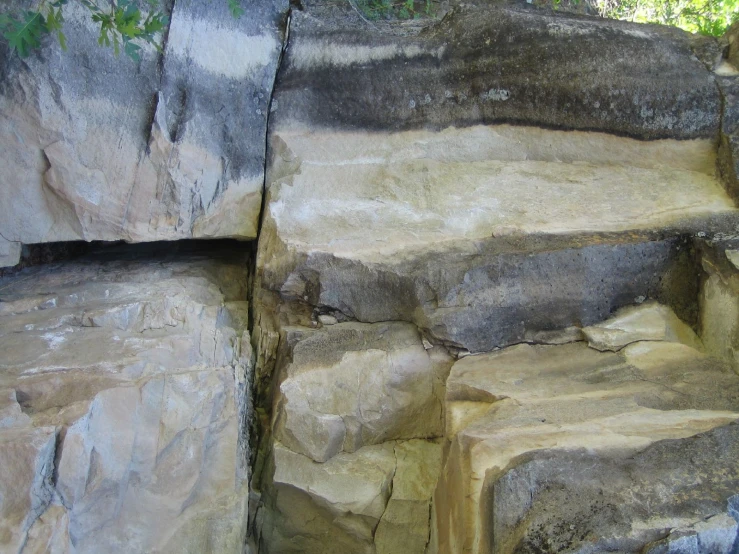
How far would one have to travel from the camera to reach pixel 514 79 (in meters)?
2.56

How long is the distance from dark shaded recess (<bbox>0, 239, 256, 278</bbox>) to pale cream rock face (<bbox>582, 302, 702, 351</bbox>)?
1.40 meters

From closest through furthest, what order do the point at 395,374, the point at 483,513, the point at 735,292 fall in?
the point at 483,513 < the point at 735,292 < the point at 395,374

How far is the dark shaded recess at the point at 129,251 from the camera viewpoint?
2.63 metres

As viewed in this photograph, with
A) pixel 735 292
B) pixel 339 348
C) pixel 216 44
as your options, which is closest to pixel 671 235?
pixel 735 292

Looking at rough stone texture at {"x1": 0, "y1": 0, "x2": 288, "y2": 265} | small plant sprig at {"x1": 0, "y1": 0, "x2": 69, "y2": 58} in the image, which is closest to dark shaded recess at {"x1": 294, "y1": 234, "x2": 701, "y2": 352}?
rough stone texture at {"x1": 0, "y1": 0, "x2": 288, "y2": 265}

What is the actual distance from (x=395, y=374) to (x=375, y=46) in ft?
4.41

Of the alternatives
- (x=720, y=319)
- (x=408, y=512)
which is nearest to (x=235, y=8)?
(x=408, y=512)

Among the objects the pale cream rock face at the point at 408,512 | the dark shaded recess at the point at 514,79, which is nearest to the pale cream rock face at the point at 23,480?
the pale cream rock face at the point at 408,512

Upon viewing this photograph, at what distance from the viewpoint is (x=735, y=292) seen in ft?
6.64

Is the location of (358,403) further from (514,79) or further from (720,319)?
(514,79)

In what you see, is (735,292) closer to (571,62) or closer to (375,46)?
(571,62)

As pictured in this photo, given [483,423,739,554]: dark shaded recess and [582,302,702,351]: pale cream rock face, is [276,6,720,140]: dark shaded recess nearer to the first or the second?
[582,302,702,351]: pale cream rock face

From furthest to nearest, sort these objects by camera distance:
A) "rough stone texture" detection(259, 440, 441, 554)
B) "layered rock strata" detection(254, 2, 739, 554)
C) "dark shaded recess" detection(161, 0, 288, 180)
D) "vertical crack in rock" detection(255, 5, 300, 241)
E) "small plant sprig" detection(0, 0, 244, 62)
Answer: "vertical crack in rock" detection(255, 5, 300, 241), "dark shaded recess" detection(161, 0, 288, 180), "rough stone texture" detection(259, 440, 441, 554), "small plant sprig" detection(0, 0, 244, 62), "layered rock strata" detection(254, 2, 739, 554)

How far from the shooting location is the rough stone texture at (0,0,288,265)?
2246 millimetres
